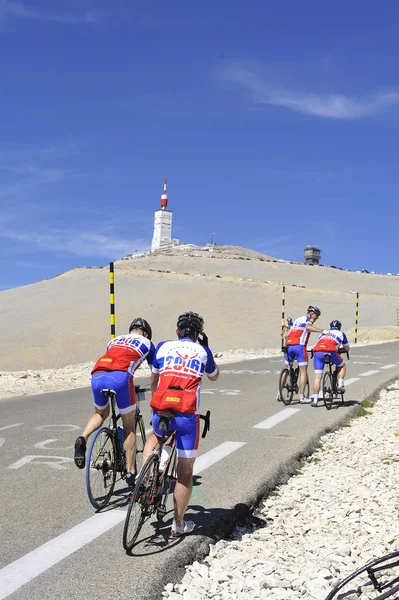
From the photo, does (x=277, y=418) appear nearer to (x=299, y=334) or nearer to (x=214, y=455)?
(x=299, y=334)

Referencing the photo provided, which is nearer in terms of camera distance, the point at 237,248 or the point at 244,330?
the point at 244,330

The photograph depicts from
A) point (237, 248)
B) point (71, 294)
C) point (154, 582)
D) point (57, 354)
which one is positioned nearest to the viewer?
point (154, 582)

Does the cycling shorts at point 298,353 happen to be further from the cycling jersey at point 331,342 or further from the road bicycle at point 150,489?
the road bicycle at point 150,489

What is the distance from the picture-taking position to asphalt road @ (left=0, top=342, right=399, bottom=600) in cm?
424

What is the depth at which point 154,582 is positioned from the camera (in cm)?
417

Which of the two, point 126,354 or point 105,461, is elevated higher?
point 126,354

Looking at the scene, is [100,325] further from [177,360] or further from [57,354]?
[177,360]

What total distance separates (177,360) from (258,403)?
25.7 ft

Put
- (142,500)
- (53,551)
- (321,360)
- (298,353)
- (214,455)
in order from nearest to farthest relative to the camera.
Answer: (53,551) < (142,500) < (214,455) < (321,360) < (298,353)

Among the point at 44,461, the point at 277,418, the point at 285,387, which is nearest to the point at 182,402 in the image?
the point at 44,461

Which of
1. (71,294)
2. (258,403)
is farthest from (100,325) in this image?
(258,403)

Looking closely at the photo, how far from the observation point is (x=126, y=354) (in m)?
5.93

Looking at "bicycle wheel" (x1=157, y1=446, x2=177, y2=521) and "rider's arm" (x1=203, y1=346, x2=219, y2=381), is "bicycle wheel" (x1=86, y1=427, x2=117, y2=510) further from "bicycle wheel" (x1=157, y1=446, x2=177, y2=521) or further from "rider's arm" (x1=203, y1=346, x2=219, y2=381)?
"rider's arm" (x1=203, y1=346, x2=219, y2=381)

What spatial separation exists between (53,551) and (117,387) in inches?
63.4
